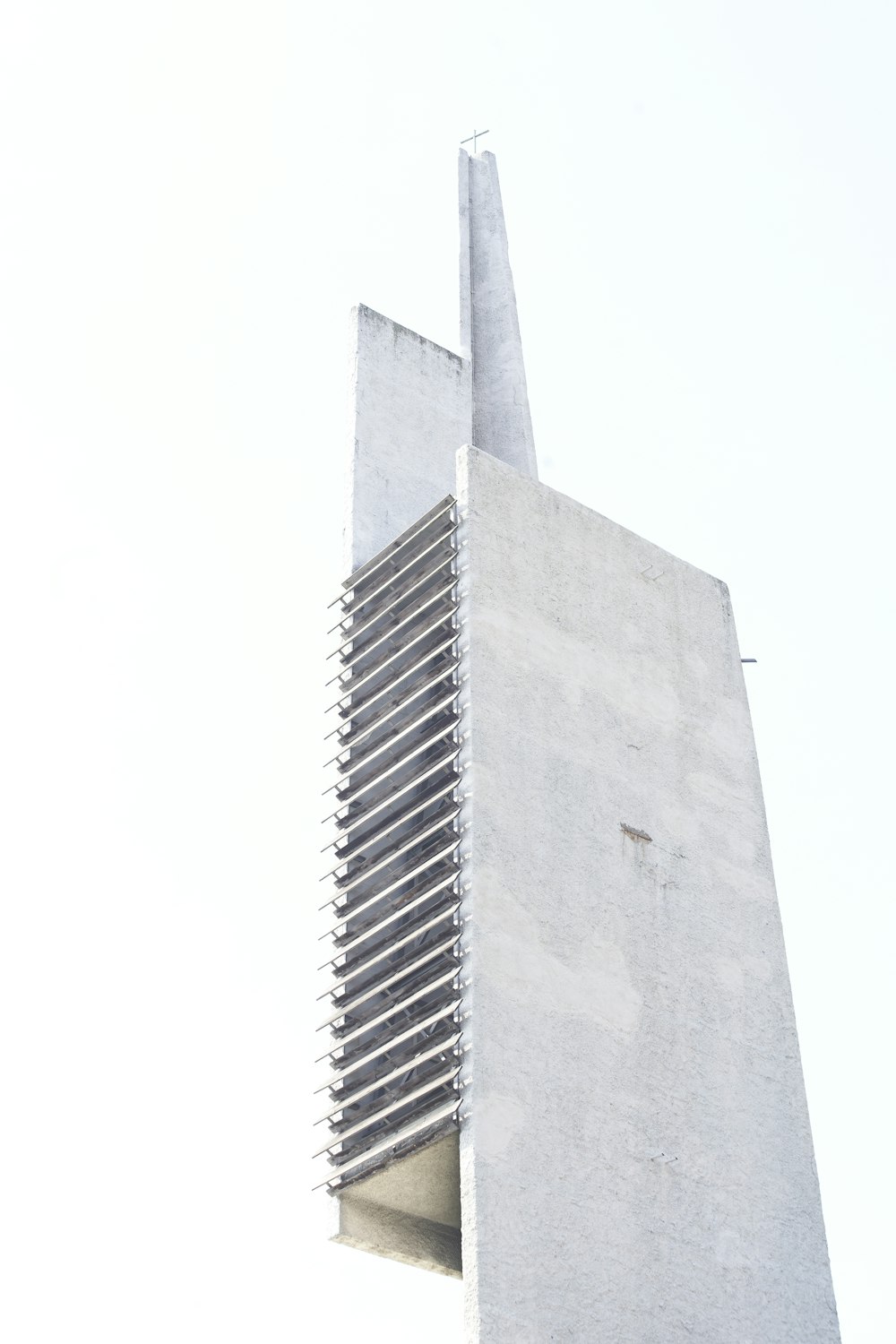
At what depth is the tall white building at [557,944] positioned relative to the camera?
612 inches

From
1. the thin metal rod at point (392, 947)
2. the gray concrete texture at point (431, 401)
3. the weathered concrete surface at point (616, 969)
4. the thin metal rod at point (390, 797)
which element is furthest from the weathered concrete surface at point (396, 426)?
the thin metal rod at point (392, 947)

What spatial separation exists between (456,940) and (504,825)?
129 cm

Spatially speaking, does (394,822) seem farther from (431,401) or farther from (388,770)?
(431,401)

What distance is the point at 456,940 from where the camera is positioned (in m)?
16.3

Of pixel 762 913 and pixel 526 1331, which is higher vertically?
pixel 762 913

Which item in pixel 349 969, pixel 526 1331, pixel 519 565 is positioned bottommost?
pixel 526 1331

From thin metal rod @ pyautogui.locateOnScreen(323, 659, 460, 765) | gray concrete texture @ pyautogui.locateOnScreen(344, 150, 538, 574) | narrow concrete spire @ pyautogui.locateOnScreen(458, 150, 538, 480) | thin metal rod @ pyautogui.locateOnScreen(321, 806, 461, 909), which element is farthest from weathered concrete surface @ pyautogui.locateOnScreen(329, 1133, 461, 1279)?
narrow concrete spire @ pyautogui.locateOnScreen(458, 150, 538, 480)

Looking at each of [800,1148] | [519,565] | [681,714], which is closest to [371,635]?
[519,565]

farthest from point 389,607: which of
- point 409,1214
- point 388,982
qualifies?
point 409,1214

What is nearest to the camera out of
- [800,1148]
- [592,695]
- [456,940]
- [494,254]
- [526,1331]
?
[526,1331]

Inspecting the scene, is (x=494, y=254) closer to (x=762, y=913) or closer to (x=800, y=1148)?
(x=762, y=913)

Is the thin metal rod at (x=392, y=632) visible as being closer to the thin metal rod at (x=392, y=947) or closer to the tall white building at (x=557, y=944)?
the tall white building at (x=557, y=944)

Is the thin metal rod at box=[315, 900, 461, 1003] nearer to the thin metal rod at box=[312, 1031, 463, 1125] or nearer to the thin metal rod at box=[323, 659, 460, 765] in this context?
the thin metal rod at box=[312, 1031, 463, 1125]

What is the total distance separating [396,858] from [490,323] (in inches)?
357
